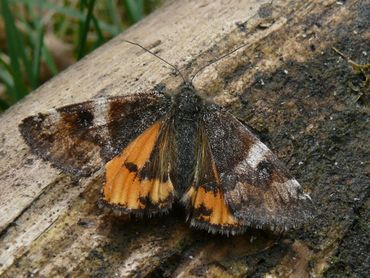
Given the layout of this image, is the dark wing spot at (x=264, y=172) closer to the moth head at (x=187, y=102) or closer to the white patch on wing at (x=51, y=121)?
the moth head at (x=187, y=102)

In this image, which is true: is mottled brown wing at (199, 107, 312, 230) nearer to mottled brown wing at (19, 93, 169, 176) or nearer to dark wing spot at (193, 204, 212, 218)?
dark wing spot at (193, 204, 212, 218)

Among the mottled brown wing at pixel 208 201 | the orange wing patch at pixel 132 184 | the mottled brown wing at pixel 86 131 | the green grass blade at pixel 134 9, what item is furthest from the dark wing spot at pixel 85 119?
the green grass blade at pixel 134 9

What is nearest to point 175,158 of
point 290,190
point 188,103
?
point 188,103

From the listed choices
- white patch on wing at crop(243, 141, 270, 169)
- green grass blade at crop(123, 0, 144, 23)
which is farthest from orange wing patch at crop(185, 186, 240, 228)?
green grass blade at crop(123, 0, 144, 23)

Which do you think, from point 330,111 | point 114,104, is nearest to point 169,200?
point 114,104

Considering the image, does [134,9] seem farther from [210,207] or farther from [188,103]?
[210,207]

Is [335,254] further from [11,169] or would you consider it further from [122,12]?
[122,12]
